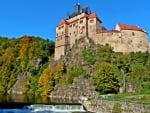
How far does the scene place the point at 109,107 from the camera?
151 feet

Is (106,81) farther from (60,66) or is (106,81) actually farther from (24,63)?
(24,63)

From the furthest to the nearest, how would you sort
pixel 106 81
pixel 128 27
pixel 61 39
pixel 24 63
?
pixel 24 63
pixel 61 39
pixel 128 27
pixel 106 81

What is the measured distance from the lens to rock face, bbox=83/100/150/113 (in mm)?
41472

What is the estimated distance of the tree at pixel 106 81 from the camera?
220 feet

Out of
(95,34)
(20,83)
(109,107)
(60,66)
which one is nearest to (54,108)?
(109,107)

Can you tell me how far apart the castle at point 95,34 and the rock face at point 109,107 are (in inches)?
1328

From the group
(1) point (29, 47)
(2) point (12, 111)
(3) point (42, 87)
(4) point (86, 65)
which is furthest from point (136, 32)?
(2) point (12, 111)

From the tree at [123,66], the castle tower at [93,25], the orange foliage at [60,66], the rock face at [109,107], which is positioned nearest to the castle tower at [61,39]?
the orange foliage at [60,66]

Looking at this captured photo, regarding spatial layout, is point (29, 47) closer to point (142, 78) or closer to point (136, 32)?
point (136, 32)

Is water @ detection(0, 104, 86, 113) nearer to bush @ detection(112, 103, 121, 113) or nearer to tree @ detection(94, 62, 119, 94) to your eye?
bush @ detection(112, 103, 121, 113)

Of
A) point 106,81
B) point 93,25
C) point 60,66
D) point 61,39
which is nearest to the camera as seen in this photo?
point 106,81

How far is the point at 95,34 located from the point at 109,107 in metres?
40.4

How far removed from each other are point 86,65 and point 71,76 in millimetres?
4707

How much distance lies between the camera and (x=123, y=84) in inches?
2768
